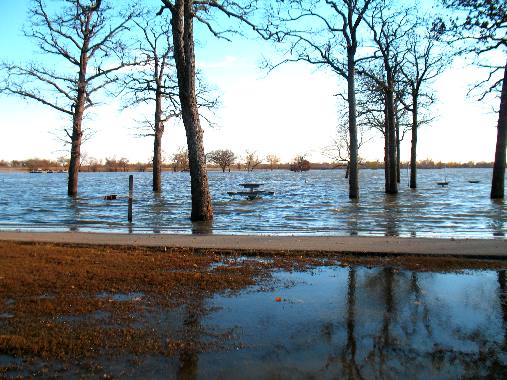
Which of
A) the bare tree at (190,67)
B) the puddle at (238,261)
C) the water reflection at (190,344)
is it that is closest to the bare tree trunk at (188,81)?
the bare tree at (190,67)

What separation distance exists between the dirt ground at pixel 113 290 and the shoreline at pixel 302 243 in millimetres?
298

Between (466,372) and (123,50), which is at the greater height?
(123,50)

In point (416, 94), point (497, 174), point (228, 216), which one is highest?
point (416, 94)

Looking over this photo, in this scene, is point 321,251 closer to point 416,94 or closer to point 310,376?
point 310,376

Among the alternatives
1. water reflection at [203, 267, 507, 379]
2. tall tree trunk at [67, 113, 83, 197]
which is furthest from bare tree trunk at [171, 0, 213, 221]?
tall tree trunk at [67, 113, 83, 197]

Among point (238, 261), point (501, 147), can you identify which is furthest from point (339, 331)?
point (501, 147)

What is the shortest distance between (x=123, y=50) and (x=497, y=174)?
820 inches

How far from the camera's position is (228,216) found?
15820 mm

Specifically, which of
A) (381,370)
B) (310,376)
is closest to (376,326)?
(381,370)

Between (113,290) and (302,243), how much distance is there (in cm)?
409

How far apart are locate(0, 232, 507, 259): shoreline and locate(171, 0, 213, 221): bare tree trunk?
3.86 meters

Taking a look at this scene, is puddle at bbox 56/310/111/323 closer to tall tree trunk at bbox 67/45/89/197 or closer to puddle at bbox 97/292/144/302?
puddle at bbox 97/292/144/302

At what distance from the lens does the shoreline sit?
7.49 metres

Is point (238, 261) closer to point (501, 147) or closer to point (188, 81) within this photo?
point (188, 81)
